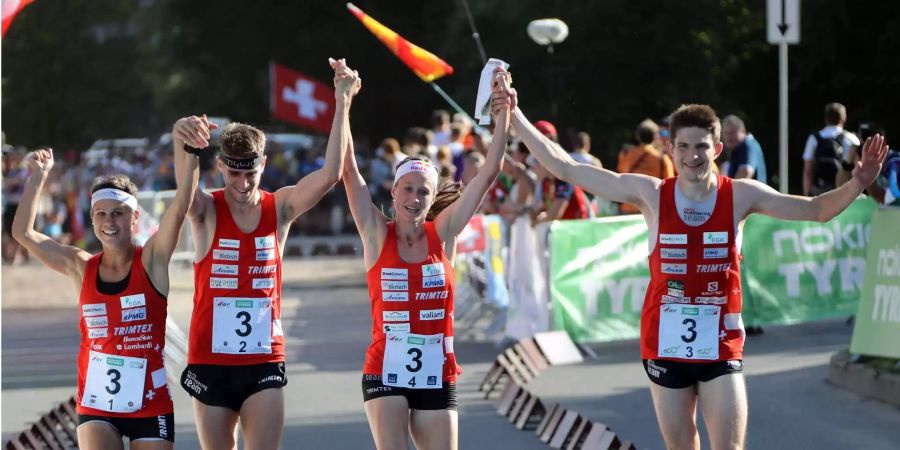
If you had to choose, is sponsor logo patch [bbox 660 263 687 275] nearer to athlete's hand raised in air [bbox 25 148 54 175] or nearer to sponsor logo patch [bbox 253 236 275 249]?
sponsor logo patch [bbox 253 236 275 249]

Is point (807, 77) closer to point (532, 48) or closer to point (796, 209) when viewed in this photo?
point (532, 48)

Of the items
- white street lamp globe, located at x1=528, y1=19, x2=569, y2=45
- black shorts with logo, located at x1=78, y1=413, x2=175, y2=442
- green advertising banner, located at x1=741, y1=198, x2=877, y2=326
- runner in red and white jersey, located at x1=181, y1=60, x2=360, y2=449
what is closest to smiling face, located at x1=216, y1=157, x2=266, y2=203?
runner in red and white jersey, located at x1=181, y1=60, x2=360, y2=449

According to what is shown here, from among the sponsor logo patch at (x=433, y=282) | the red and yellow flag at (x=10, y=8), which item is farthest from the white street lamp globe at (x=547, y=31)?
the sponsor logo patch at (x=433, y=282)

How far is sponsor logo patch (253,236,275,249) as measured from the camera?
24.5 feet

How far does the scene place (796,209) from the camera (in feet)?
24.6

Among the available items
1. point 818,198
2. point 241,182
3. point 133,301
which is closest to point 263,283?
point 241,182

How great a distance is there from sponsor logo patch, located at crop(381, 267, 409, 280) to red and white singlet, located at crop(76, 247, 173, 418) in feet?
3.18

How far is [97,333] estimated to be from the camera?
718 cm

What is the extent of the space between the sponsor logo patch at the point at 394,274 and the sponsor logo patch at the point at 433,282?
8 cm

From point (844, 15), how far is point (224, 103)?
28540 mm

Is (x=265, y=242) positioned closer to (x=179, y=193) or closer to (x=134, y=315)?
(x=179, y=193)

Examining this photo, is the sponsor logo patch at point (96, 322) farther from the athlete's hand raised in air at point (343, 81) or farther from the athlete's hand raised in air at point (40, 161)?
the athlete's hand raised in air at point (343, 81)

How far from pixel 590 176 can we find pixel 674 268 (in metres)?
0.59

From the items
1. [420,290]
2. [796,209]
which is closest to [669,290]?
[796,209]
